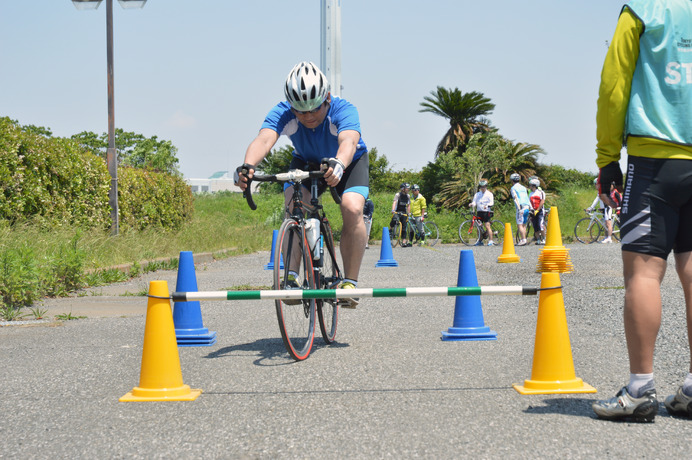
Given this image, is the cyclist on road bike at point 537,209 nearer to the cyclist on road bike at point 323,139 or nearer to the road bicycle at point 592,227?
the road bicycle at point 592,227

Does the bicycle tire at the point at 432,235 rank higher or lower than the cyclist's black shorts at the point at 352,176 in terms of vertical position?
lower

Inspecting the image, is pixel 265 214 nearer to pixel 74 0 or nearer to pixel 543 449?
pixel 74 0

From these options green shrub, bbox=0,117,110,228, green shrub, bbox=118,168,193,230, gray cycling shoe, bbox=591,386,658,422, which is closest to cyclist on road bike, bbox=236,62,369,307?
gray cycling shoe, bbox=591,386,658,422

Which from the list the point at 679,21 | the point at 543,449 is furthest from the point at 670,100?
the point at 543,449

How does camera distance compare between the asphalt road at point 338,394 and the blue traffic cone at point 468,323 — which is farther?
the blue traffic cone at point 468,323

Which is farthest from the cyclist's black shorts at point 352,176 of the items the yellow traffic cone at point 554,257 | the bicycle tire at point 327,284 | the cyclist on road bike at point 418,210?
the cyclist on road bike at point 418,210

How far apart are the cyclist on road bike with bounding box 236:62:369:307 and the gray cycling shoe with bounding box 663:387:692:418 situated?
2.39 metres

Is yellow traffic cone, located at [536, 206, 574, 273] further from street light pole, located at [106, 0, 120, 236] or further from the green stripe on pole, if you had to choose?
street light pole, located at [106, 0, 120, 236]

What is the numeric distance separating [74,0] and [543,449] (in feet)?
50.9

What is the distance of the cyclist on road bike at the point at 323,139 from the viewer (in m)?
5.02

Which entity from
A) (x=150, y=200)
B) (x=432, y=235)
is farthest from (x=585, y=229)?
(x=150, y=200)

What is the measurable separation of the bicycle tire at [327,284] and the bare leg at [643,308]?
2.43 m

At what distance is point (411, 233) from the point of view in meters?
23.9

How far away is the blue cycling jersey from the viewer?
211 inches
